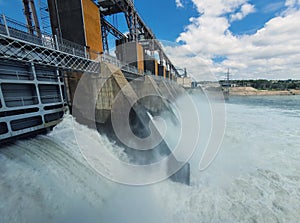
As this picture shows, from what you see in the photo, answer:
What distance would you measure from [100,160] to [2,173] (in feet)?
6.81

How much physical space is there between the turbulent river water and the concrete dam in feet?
2.27

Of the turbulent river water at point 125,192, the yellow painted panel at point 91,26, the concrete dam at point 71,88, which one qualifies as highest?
the yellow painted panel at point 91,26

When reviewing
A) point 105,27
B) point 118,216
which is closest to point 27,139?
point 118,216

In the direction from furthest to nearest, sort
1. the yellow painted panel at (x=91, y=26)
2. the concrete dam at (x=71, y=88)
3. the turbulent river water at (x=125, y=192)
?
the yellow painted panel at (x=91, y=26) < the concrete dam at (x=71, y=88) < the turbulent river water at (x=125, y=192)

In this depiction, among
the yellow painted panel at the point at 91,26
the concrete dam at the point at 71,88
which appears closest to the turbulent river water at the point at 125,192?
the concrete dam at the point at 71,88

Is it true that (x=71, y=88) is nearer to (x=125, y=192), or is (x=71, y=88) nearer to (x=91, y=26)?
(x=91, y=26)

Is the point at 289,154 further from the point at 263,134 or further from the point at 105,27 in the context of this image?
the point at 105,27

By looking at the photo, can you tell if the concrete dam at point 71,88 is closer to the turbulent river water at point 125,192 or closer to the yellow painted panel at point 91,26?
the yellow painted panel at point 91,26

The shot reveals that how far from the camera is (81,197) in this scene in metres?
3.02

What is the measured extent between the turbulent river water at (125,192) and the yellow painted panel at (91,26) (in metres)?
5.65

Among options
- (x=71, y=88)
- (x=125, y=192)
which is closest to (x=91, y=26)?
(x=71, y=88)

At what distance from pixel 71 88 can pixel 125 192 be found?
5427 millimetres

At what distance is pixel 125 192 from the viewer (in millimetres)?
3447

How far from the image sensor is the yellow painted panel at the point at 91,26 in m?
7.32
